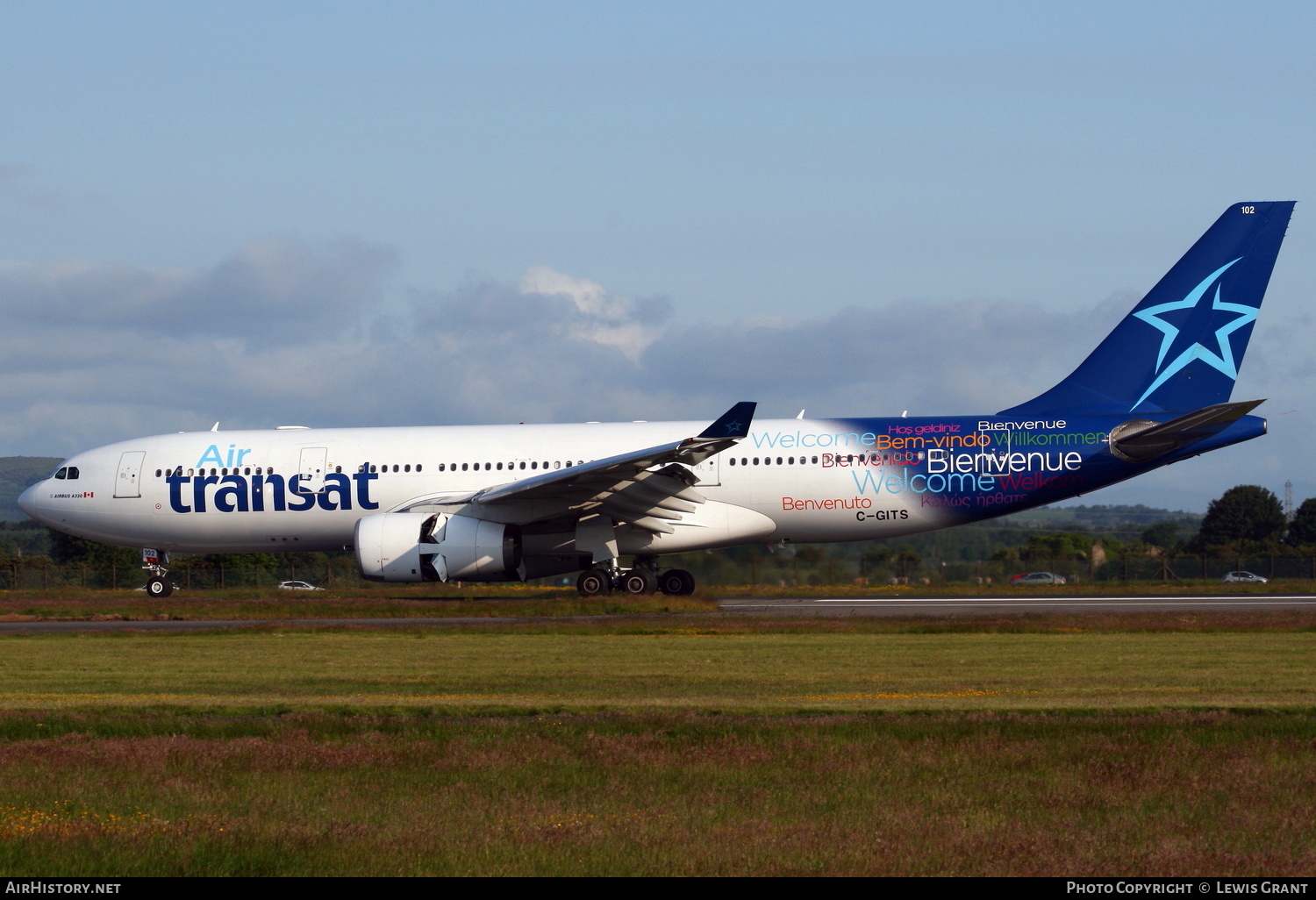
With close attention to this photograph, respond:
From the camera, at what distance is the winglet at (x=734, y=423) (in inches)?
930

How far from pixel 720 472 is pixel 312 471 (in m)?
9.20

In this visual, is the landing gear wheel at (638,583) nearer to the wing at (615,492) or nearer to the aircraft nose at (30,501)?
the wing at (615,492)

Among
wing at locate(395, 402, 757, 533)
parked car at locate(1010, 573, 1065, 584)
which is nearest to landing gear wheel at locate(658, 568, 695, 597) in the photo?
wing at locate(395, 402, 757, 533)

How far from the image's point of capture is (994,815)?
24.5ft

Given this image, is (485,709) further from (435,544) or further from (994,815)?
(435,544)

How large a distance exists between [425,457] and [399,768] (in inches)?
816

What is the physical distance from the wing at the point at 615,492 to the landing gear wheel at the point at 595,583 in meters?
1.09

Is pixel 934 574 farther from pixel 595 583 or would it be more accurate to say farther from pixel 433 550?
pixel 433 550

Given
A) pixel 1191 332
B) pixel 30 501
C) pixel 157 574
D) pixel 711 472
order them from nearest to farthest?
pixel 711 472 < pixel 1191 332 < pixel 157 574 < pixel 30 501

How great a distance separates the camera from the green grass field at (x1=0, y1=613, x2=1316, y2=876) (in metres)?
6.78

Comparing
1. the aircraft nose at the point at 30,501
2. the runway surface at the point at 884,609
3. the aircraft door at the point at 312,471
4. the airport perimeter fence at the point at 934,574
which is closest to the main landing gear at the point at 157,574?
the aircraft nose at the point at 30,501

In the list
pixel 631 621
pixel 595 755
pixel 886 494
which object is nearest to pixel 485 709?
A: pixel 595 755

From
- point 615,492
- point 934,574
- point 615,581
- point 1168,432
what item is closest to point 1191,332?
point 1168,432

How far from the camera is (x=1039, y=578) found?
148 ft
